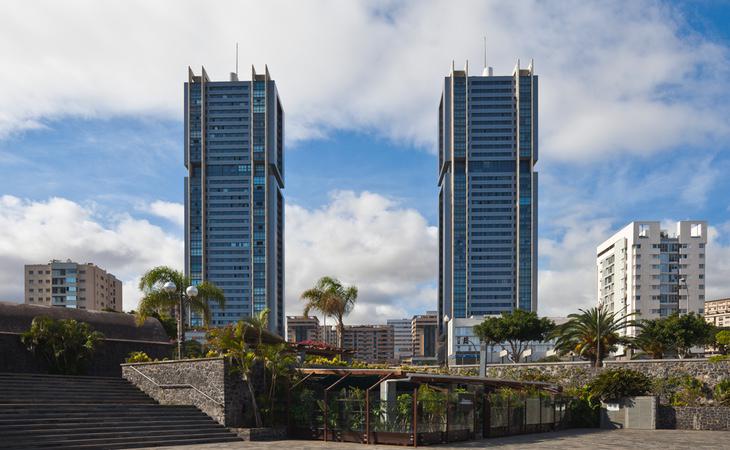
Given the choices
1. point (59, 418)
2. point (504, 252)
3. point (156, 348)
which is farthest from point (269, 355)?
point (504, 252)

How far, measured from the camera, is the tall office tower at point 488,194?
16900 cm

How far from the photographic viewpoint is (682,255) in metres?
131

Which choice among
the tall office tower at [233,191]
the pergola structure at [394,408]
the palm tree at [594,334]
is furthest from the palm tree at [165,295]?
the tall office tower at [233,191]

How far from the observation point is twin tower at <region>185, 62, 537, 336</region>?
16975 cm

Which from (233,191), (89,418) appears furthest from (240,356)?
(233,191)

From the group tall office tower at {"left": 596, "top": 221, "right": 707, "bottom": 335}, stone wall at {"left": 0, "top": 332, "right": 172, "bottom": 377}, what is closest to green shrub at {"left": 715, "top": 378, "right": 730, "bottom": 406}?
stone wall at {"left": 0, "top": 332, "right": 172, "bottom": 377}

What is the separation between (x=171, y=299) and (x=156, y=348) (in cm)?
293

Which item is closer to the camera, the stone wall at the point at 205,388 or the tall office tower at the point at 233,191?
the stone wall at the point at 205,388

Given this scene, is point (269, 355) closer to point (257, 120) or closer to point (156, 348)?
point (156, 348)

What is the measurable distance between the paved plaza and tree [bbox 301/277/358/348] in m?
22.8

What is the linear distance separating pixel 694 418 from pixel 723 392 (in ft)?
8.76

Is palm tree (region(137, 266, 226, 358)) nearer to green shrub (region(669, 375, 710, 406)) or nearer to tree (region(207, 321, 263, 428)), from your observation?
tree (region(207, 321, 263, 428))

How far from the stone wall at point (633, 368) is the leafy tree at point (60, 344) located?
24.5 meters

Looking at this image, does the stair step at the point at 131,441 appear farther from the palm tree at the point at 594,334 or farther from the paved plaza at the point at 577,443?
the palm tree at the point at 594,334
